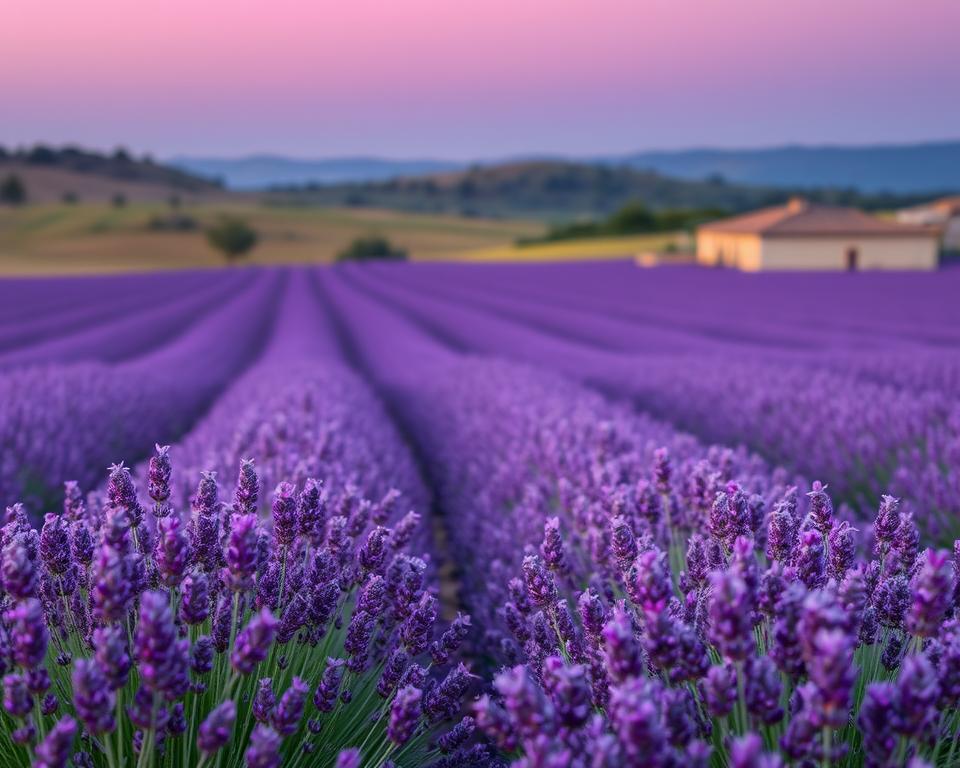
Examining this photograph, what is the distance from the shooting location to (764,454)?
5125 mm

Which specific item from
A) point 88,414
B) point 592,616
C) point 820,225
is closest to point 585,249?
point 820,225

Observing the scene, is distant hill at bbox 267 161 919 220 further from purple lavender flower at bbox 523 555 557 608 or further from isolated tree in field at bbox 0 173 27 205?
purple lavender flower at bbox 523 555 557 608

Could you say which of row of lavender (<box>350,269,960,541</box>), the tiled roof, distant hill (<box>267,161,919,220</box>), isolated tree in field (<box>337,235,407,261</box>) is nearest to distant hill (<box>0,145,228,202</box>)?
distant hill (<box>267,161,919,220</box>)

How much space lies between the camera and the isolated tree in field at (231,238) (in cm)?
5353

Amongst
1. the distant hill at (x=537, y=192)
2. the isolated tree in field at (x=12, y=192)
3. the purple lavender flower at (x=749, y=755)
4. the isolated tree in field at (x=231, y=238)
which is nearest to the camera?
the purple lavender flower at (x=749, y=755)

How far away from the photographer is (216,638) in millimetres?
1489

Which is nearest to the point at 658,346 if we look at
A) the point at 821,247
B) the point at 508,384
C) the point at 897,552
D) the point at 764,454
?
the point at 508,384

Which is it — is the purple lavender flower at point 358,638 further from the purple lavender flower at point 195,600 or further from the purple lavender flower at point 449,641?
the purple lavender flower at point 195,600

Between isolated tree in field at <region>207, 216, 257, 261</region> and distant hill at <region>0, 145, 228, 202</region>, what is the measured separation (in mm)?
26764

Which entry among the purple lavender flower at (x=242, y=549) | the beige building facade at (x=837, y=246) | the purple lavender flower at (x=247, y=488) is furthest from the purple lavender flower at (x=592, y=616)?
the beige building facade at (x=837, y=246)

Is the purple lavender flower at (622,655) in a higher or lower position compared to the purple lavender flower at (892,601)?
higher

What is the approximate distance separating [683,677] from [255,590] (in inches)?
35.0

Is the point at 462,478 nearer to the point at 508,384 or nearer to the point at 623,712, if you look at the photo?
the point at 508,384

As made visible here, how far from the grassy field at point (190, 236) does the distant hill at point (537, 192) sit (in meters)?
16.8
